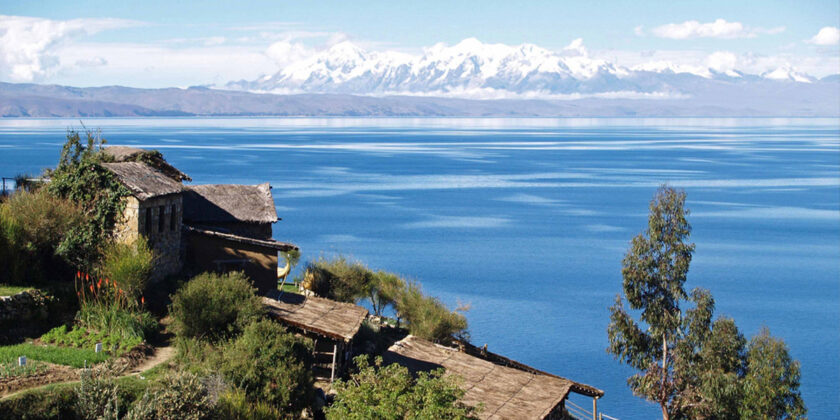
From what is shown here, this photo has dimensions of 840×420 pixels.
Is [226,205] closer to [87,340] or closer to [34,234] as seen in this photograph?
[34,234]

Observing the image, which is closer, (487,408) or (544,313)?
(487,408)

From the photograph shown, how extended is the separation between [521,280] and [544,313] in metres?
8.39

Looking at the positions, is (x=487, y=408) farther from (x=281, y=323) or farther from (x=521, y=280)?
(x=521, y=280)

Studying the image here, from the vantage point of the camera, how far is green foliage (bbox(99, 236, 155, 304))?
80.2 feet

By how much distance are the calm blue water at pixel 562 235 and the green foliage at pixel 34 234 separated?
22.6 metres

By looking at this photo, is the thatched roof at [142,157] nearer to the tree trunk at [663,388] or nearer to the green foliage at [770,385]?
the tree trunk at [663,388]

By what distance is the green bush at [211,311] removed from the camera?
23203 millimetres

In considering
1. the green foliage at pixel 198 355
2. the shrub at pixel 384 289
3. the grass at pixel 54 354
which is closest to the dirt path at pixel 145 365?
the green foliage at pixel 198 355

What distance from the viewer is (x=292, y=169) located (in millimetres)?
136250

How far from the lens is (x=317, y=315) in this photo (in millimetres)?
25547

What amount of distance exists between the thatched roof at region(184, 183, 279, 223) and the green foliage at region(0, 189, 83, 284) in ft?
20.2

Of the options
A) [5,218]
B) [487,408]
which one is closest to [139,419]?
[487,408]

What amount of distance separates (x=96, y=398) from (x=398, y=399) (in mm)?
6044

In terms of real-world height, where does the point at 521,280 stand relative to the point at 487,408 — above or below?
below
